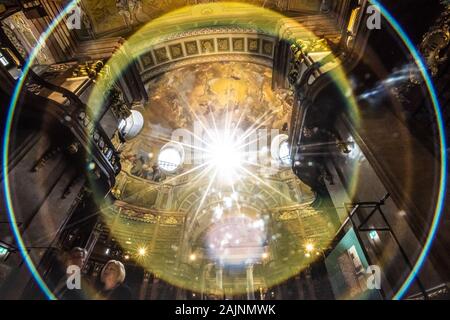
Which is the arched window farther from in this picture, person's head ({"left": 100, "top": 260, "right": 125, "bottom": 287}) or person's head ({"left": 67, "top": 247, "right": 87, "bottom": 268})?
person's head ({"left": 100, "top": 260, "right": 125, "bottom": 287})

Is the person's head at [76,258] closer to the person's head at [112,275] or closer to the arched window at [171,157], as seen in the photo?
the person's head at [112,275]

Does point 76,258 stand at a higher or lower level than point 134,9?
lower

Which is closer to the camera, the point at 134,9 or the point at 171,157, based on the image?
the point at 134,9

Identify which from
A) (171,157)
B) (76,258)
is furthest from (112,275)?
(171,157)

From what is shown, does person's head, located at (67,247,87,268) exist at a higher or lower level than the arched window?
lower

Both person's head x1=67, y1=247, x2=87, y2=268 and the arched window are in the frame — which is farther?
the arched window

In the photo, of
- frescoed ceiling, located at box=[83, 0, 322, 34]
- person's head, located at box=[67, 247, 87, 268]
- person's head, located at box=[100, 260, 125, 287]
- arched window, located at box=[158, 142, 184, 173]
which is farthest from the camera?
arched window, located at box=[158, 142, 184, 173]

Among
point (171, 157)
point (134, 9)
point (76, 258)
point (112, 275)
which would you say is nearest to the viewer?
point (112, 275)

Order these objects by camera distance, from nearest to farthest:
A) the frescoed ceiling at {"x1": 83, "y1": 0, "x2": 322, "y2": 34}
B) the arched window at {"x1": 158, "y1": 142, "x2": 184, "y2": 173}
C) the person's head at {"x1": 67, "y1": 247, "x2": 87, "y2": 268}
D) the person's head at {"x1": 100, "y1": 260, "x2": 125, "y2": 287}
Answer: the person's head at {"x1": 100, "y1": 260, "x2": 125, "y2": 287} < the person's head at {"x1": 67, "y1": 247, "x2": 87, "y2": 268} < the frescoed ceiling at {"x1": 83, "y1": 0, "x2": 322, "y2": 34} < the arched window at {"x1": 158, "y1": 142, "x2": 184, "y2": 173}

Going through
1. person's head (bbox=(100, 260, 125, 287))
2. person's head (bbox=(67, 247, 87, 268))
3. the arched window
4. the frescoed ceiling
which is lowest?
person's head (bbox=(100, 260, 125, 287))

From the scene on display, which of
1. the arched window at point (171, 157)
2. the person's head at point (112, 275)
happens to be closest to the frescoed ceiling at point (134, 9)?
the person's head at point (112, 275)

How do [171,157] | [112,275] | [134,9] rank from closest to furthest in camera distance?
1. [112,275]
2. [134,9]
3. [171,157]

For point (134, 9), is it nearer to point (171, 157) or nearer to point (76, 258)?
point (76, 258)

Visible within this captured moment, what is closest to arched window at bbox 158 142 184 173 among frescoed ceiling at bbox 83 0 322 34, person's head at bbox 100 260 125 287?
frescoed ceiling at bbox 83 0 322 34
